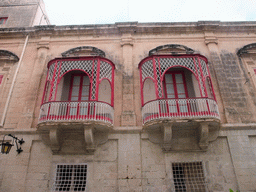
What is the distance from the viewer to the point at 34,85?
8.18 m

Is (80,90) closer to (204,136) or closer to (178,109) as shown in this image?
(178,109)

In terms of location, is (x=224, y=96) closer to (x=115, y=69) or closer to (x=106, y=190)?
(x=115, y=69)

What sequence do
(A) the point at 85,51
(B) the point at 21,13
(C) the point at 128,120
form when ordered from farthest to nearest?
1. (B) the point at 21,13
2. (A) the point at 85,51
3. (C) the point at 128,120

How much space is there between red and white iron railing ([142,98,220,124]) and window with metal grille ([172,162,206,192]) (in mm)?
1789

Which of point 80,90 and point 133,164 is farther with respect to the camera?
point 80,90

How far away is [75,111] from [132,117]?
2.23 meters

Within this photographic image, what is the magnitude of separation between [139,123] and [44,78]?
4.73 m

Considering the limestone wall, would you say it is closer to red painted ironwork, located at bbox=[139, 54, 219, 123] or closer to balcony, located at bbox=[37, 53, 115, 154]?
balcony, located at bbox=[37, 53, 115, 154]

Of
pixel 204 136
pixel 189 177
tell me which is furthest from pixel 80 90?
pixel 189 177

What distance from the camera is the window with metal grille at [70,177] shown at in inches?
247

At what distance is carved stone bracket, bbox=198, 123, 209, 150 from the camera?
251 inches

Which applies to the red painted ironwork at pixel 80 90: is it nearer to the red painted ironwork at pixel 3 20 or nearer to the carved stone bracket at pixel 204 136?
the carved stone bracket at pixel 204 136

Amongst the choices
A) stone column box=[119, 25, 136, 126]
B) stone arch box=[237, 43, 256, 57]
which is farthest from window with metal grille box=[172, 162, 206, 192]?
stone arch box=[237, 43, 256, 57]

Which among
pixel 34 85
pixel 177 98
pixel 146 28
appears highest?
pixel 146 28
